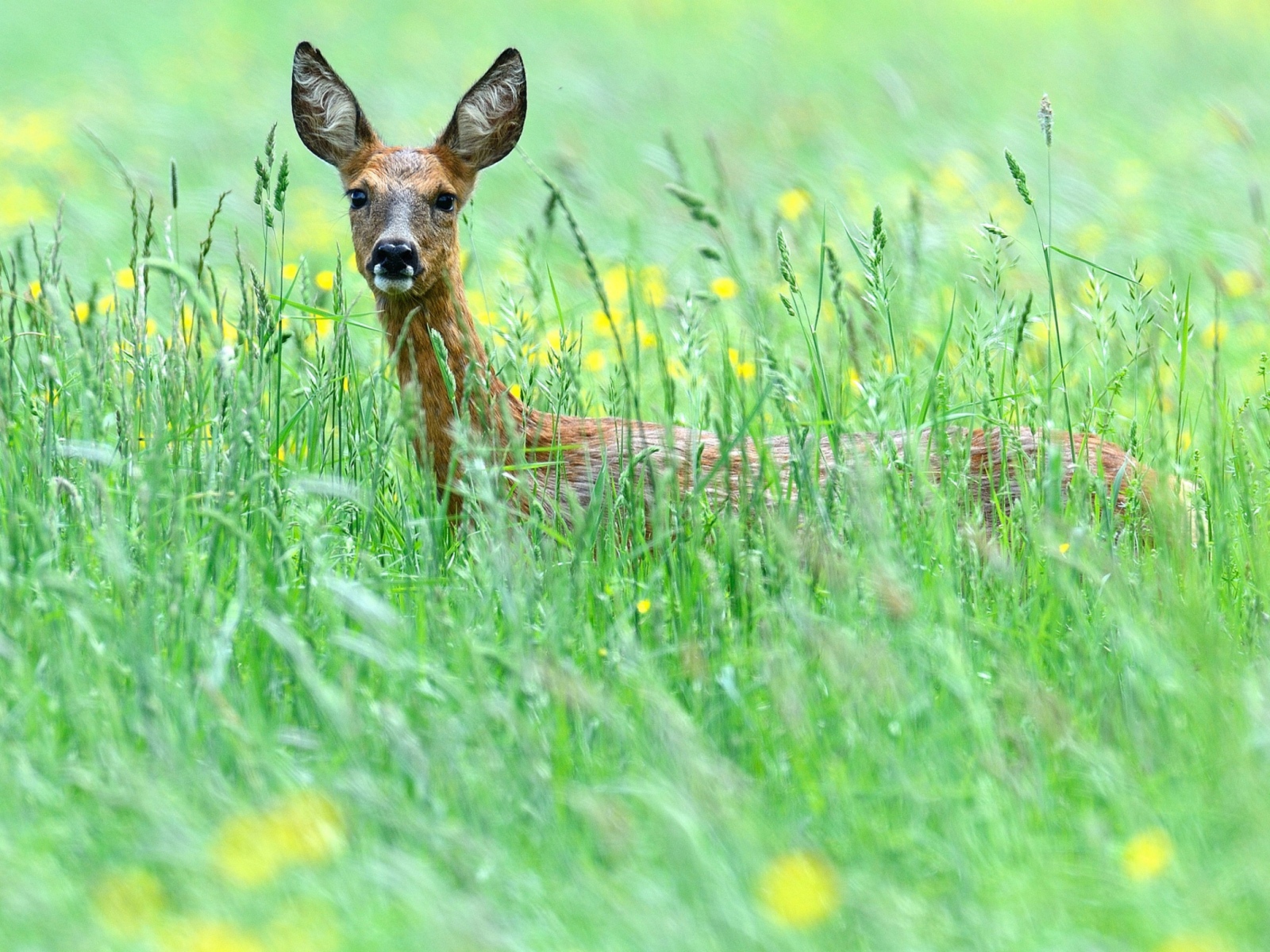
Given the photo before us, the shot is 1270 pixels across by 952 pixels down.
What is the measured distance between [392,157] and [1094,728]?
9.79 feet

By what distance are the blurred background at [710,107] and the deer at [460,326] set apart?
1.33 feet

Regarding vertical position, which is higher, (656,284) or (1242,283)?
(656,284)

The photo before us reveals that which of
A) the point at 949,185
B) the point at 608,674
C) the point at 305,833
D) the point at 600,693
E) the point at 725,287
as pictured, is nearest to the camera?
the point at 305,833

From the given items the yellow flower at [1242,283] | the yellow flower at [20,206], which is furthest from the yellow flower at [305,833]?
the yellow flower at [20,206]

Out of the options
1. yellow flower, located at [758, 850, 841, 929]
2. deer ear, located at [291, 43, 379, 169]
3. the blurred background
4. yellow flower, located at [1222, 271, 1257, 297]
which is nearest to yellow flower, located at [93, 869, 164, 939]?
yellow flower, located at [758, 850, 841, 929]

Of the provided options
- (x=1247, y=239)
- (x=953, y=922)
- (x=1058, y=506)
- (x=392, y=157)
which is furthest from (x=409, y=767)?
(x=1247, y=239)

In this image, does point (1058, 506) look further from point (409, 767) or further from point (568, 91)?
point (568, 91)

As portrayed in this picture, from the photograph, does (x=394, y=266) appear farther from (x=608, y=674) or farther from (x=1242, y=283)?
(x=1242, y=283)

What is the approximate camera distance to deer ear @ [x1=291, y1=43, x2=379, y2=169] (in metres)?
5.51

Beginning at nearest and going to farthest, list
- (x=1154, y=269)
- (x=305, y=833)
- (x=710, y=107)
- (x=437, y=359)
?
(x=305, y=833) < (x=437, y=359) < (x=1154, y=269) < (x=710, y=107)

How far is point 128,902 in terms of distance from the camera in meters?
2.58

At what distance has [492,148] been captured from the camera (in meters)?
5.63

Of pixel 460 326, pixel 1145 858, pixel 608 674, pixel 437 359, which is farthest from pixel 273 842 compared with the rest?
pixel 437 359

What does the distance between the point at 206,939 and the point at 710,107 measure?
12.0 m
